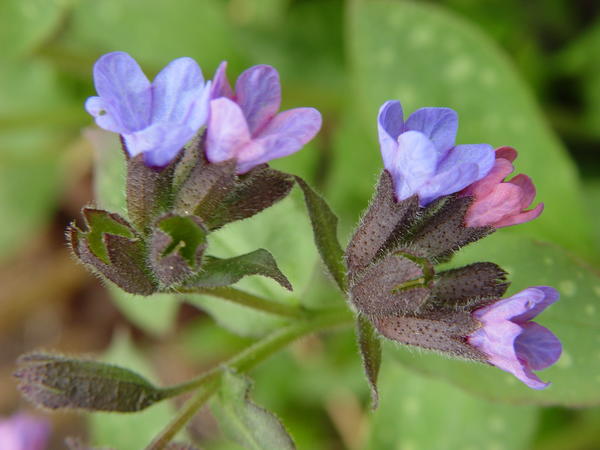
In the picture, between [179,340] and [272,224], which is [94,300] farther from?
[272,224]

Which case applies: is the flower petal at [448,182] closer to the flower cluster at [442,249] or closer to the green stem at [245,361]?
the flower cluster at [442,249]

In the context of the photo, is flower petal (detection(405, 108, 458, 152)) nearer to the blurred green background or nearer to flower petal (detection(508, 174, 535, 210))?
flower petal (detection(508, 174, 535, 210))

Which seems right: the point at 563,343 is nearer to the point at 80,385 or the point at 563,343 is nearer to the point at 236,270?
the point at 236,270

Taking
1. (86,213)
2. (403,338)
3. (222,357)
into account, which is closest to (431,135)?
(403,338)

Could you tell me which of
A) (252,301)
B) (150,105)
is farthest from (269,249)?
(150,105)

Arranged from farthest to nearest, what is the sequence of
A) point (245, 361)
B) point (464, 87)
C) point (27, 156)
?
point (27, 156)
point (464, 87)
point (245, 361)
